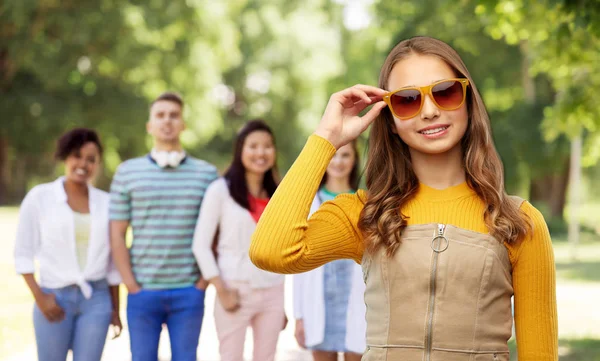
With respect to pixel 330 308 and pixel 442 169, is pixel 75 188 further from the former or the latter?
pixel 442 169

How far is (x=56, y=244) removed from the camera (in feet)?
20.4

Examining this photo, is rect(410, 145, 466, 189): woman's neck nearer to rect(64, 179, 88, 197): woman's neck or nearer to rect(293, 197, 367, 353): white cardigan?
rect(293, 197, 367, 353): white cardigan

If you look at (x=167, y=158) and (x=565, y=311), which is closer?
(x=167, y=158)

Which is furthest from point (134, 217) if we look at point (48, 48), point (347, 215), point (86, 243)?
point (48, 48)

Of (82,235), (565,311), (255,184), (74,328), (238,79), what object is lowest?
(74,328)

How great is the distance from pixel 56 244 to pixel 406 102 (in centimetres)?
394

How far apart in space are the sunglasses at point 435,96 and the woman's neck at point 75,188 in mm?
4123

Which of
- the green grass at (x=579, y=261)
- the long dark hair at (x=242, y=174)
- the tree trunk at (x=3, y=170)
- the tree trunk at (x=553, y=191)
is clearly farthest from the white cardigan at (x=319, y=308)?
the tree trunk at (x=3, y=170)

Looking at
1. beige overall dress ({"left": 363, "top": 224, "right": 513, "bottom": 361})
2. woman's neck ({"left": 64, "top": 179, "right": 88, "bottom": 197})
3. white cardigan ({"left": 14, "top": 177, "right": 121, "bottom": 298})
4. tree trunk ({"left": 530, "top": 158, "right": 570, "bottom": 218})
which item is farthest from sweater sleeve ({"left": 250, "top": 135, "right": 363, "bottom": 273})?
tree trunk ({"left": 530, "top": 158, "right": 570, "bottom": 218})

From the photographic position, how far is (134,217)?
6348 millimetres

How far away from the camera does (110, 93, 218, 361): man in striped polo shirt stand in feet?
20.4

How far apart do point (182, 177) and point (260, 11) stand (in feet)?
127

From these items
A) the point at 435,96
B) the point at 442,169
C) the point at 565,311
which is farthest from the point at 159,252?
the point at 565,311

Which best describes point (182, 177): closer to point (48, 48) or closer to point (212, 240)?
point (212, 240)
